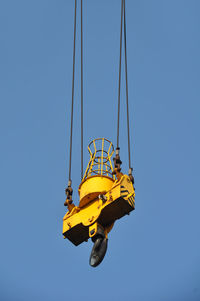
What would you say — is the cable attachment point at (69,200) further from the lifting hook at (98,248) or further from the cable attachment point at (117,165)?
the cable attachment point at (117,165)

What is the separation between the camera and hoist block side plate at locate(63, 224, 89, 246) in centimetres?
1343

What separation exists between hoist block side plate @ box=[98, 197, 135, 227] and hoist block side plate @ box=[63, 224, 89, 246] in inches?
18.2

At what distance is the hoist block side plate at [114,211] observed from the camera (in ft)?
42.3

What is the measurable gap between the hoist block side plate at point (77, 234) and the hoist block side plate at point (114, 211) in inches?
18.2

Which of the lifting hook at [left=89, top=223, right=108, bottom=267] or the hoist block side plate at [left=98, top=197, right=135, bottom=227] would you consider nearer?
the lifting hook at [left=89, top=223, right=108, bottom=267]

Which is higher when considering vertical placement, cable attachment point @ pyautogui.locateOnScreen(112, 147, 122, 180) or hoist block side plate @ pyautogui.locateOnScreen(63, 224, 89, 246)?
cable attachment point @ pyautogui.locateOnScreen(112, 147, 122, 180)

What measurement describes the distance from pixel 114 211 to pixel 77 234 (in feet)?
3.65

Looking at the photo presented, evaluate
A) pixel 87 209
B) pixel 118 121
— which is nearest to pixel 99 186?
pixel 87 209

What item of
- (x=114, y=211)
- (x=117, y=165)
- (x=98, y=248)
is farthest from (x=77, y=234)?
(x=117, y=165)

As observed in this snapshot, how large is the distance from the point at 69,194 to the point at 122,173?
1.34 metres

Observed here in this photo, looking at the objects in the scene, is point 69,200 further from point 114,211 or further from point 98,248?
point 98,248

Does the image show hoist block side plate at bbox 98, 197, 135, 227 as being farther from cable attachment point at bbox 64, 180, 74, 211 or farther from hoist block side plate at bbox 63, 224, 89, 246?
cable attachment point at bbox 64, 180, 74, 211

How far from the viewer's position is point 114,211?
13.1 m

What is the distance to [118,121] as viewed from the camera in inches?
530
